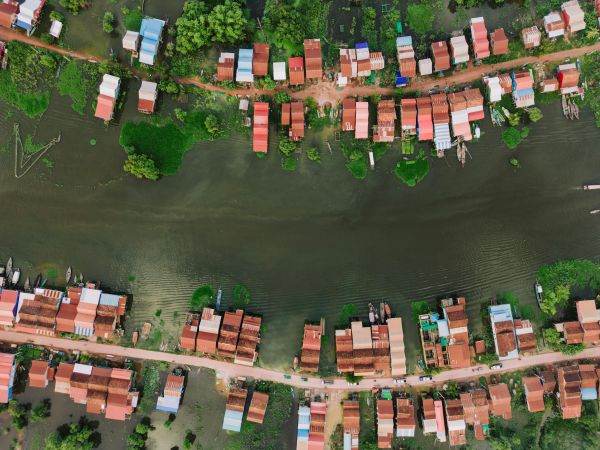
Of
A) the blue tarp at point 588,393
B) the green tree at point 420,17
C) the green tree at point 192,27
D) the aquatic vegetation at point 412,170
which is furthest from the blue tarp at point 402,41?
the blue tarp at point 588,393

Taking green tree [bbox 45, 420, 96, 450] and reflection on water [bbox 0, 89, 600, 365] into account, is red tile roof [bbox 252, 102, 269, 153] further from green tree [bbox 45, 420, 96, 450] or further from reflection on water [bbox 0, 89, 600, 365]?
green tree [bbox 45, 420, 96, 450]

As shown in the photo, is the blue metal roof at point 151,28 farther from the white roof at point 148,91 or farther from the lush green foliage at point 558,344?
the lush green foliage at point 558,344

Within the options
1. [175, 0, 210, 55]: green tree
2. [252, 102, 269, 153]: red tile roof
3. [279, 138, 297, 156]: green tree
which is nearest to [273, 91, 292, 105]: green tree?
[252, 102, 269, 153]: red tile roof

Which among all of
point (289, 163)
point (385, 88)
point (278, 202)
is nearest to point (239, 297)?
point (278, 202)

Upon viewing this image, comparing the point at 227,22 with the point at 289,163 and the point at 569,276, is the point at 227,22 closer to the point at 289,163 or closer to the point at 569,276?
the point at 289,163

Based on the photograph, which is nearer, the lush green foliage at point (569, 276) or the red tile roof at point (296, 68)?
the red tile roof at point (296, 68)

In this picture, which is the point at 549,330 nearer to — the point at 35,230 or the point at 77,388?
the point at 77,388
